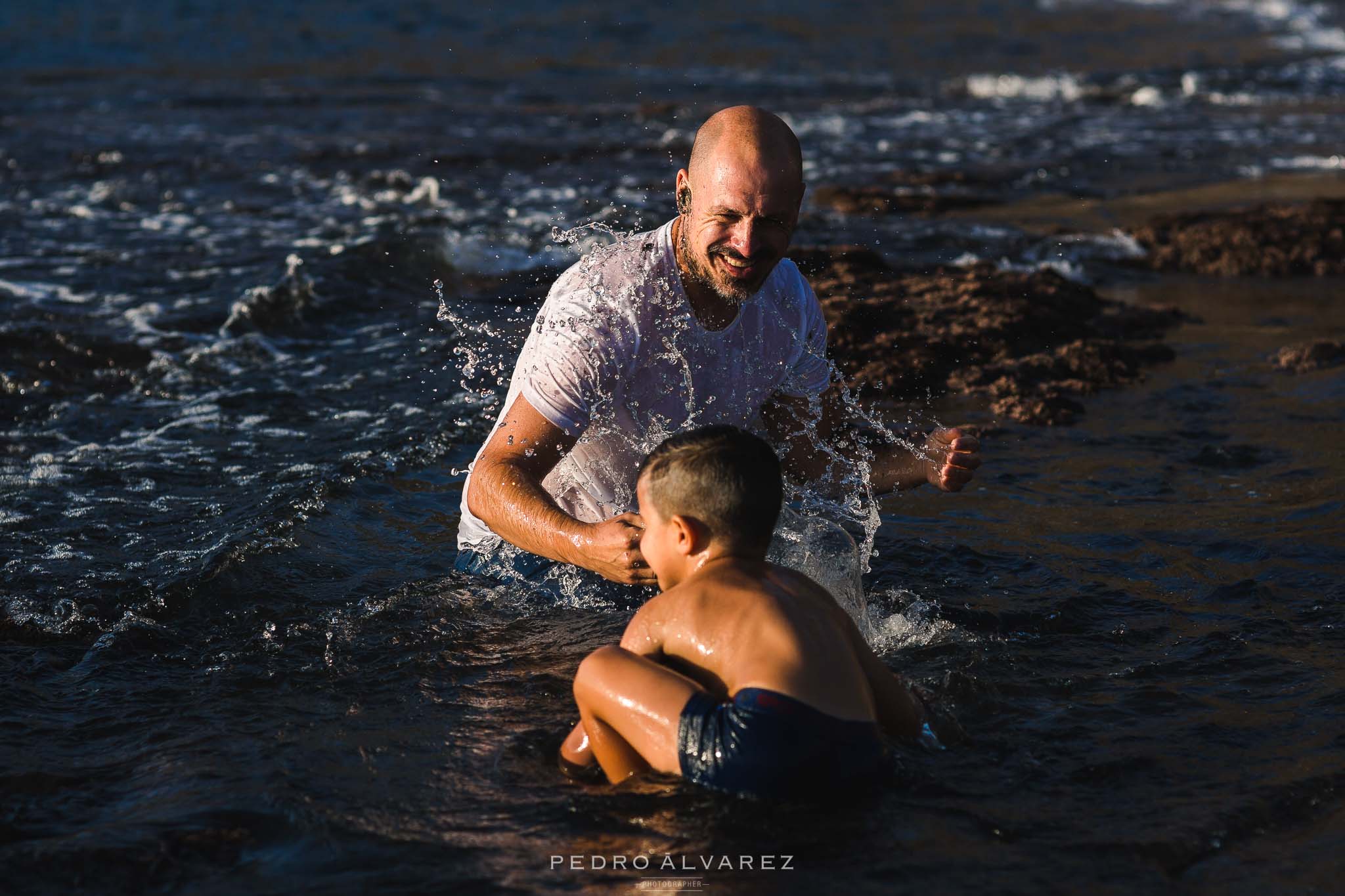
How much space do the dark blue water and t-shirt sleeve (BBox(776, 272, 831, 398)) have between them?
2.82 ft

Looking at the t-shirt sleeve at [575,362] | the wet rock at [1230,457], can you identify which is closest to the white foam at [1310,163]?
the wet rock at [1230,457]

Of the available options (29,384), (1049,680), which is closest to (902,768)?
(1049,680)

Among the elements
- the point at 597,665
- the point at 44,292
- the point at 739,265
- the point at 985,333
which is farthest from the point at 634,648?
the point at 44,292

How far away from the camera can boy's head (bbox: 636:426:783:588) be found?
3.74 m

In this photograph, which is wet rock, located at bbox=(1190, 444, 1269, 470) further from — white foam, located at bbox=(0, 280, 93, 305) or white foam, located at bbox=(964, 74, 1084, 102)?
white foam, located at bbox=(964, 74, 1084, 102)

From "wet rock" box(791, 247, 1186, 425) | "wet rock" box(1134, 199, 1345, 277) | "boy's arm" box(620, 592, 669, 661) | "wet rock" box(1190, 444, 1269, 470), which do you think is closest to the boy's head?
"boy's arm" box(620, 592, 669, 661)

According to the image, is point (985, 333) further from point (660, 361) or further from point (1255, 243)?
point (660, 361)

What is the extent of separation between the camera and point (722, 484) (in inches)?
147

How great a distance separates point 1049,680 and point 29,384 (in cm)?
636

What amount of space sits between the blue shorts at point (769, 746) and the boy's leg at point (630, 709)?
0.13 feet

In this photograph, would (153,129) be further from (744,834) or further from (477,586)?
(744,834)

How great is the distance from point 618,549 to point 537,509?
1.35ft

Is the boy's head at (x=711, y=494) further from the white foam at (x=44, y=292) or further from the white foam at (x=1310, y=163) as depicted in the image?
the white foam at (x=1310, y=163)

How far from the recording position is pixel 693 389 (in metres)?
4.80
